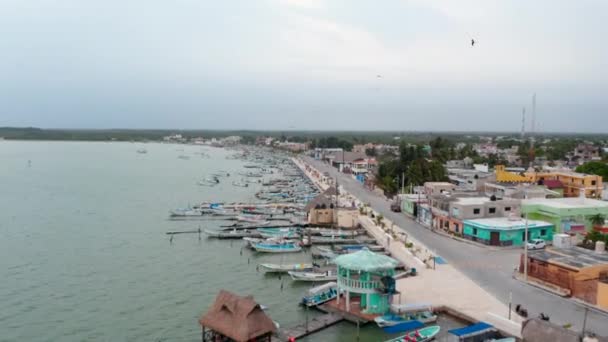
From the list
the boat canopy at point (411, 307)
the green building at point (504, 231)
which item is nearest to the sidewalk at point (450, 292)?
the boat canopy at point (411, 307)

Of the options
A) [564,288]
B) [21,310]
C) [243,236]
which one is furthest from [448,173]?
[21,310]

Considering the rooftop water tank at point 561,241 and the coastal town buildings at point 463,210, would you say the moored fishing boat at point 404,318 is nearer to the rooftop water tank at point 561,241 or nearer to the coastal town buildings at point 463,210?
the rooftop water tank at point 561,241

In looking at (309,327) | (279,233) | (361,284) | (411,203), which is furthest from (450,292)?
(411,203)

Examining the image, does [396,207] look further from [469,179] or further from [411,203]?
[469,179]

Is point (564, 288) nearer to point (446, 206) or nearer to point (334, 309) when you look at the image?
point (334, 309)

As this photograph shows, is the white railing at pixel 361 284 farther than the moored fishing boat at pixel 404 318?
Yes

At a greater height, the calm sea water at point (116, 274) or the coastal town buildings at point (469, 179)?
the coastal town buildings at point (469, 179)
